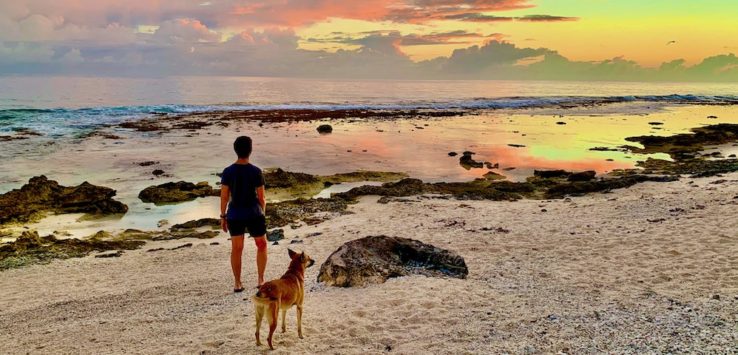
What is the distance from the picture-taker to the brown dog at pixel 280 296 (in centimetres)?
604

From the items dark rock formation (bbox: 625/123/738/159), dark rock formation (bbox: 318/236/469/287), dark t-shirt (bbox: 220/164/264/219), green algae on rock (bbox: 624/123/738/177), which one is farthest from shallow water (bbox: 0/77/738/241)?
dark t-shirt (bbox: 220/164/264/219)

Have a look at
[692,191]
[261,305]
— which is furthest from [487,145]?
[261,305]

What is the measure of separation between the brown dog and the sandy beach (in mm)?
485

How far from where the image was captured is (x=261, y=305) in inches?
239

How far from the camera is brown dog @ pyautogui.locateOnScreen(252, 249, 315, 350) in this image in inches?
238

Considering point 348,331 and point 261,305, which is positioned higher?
point 261,305

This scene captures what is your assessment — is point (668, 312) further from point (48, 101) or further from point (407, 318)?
point (48, 101)

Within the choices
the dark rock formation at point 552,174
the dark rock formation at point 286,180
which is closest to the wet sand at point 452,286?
the dark rock formation at point 286,180

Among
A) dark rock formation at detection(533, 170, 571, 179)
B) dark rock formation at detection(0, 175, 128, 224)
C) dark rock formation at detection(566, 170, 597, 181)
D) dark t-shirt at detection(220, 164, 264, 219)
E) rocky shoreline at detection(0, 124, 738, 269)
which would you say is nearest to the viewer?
dark t-shirt at detection(220, 164, 264, 219)

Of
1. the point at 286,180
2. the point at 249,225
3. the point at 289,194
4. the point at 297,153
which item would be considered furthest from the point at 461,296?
the point at 297,153

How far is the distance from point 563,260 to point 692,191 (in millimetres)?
8359

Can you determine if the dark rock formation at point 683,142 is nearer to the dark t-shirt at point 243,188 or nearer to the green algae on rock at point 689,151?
Result: the green algae on rock at point 689,151

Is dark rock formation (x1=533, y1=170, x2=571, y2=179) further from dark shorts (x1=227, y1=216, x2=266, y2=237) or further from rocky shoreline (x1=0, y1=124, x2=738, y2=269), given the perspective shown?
dark shorts (x1=227, y1=216, x2=266, y2=237)

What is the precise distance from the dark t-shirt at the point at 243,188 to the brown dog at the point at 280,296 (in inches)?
50.9
